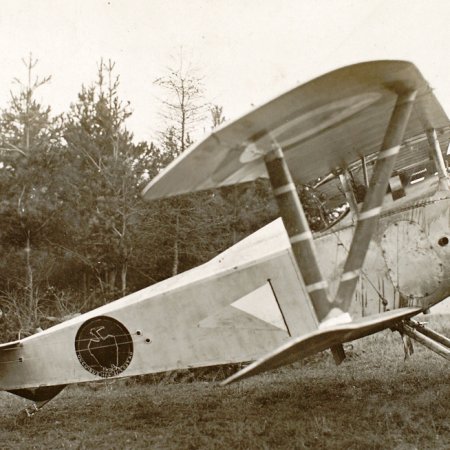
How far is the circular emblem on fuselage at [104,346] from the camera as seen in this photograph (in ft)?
16.3

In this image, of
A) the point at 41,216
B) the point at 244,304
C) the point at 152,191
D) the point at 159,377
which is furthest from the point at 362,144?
the point at 41,216

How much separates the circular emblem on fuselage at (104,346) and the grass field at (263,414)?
622 millimetres

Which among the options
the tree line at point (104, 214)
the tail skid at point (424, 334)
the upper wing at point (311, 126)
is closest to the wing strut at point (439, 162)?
the upper wing at point (311, 126)

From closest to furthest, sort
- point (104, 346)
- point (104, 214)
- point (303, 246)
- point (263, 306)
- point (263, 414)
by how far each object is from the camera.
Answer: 1. point (303, 246)
2. point (263, 306)
3. point (104, 346)
4. point (263, 414)
5. point (104, 214)

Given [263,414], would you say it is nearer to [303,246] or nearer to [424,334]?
[424,334]

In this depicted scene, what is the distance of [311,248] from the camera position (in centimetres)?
360

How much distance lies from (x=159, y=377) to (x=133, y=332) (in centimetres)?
454

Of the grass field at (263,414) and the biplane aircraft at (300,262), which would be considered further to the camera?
the grass field at (263,414)

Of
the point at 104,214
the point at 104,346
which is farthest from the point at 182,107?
the point at 104,346

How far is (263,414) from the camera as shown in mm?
5238

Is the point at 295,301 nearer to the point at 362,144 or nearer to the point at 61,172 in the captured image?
the point at 362,144

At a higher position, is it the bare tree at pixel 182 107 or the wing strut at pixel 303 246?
the bare tree at pixel 182 107

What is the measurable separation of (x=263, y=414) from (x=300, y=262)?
234 centimetres

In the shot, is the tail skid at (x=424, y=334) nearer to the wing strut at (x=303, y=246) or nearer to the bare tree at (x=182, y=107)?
the wing strut at (x=303, y=246)
